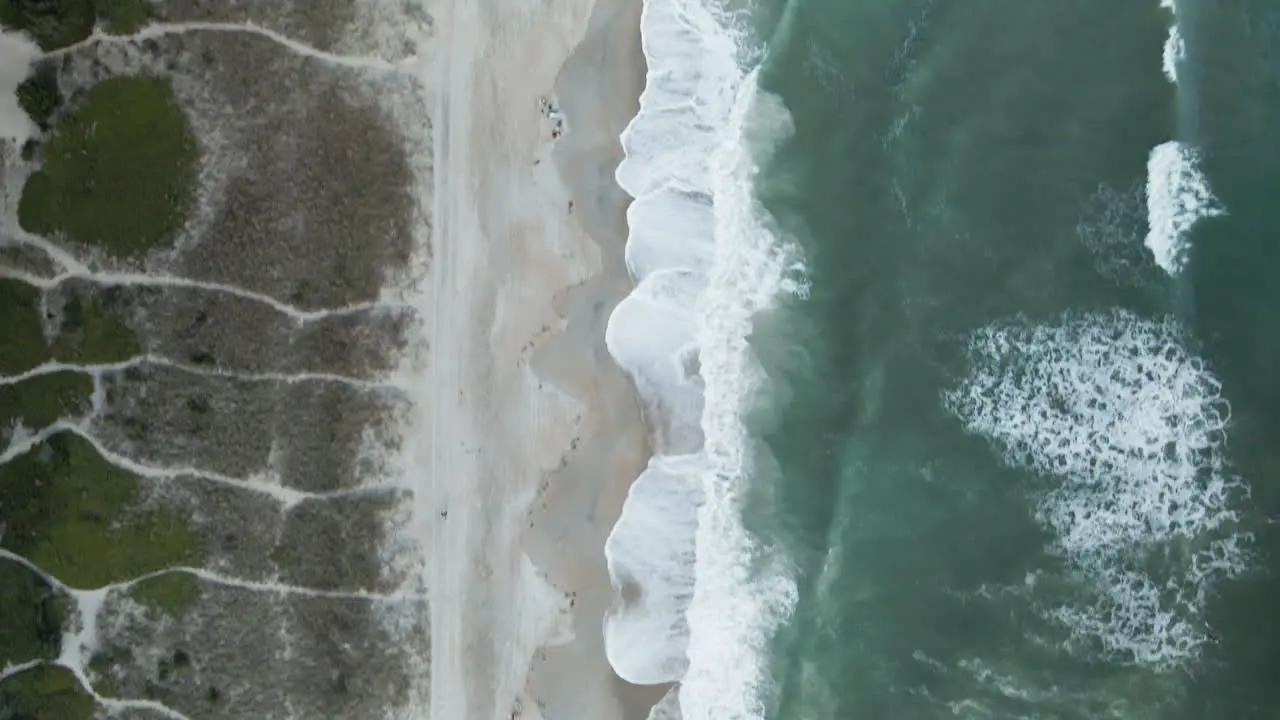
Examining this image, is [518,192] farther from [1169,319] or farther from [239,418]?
[1169,319]

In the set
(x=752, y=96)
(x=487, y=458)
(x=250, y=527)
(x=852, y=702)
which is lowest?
(x=852, y=702)

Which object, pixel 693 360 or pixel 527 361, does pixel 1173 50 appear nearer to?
pixel 693 360

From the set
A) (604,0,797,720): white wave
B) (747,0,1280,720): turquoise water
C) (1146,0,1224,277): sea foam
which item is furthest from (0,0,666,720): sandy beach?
(1146,0,1224,277): sea foam

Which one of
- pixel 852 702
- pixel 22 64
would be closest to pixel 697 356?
pixel 852 702

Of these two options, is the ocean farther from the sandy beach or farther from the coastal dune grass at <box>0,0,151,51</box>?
the coastal dune grass at <box>0,0,151,51</box>

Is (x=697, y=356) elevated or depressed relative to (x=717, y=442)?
elevated

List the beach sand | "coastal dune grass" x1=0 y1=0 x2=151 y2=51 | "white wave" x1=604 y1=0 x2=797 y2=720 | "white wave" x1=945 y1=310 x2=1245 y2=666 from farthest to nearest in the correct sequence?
"coastal dune grass" x1=0 y1=0 x2=151 y2=51, the beach sand, "white wave" x1=604 y1=0 x2=797 y2=720, "white wave" x1=945 y1=310 x2=1245 y2=666

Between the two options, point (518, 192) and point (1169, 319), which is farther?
point (518, 192)
